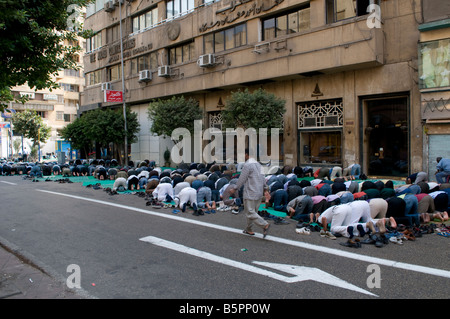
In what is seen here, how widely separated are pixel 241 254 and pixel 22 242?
4596 mm

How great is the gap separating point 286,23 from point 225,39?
462cm

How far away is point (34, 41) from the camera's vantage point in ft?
22.0

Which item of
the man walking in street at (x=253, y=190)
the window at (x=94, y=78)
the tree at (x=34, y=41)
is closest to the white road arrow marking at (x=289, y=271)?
the man walking in street at (x=253, y=190)

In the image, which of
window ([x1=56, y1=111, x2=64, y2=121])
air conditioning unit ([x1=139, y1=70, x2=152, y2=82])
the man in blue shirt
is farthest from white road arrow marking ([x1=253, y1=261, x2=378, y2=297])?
window ([x1=56, y1=111, x2=64, y2=121])

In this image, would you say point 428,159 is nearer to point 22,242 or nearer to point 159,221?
point 159,221

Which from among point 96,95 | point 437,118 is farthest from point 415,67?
point 96,95

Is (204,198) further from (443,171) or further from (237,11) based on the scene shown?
(237,11)

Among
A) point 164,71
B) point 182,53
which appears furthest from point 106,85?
point 182,53

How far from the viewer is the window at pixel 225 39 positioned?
849 inches

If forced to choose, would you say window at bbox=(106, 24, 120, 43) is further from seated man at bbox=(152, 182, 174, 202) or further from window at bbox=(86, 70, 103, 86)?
seated man at bbox=(152, 182, 174, 202)

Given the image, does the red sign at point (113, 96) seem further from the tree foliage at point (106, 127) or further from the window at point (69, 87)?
the window at point (69, 87)

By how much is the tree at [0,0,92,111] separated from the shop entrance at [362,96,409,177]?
14809 mm

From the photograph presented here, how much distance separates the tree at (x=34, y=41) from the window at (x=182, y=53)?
18.3 m
